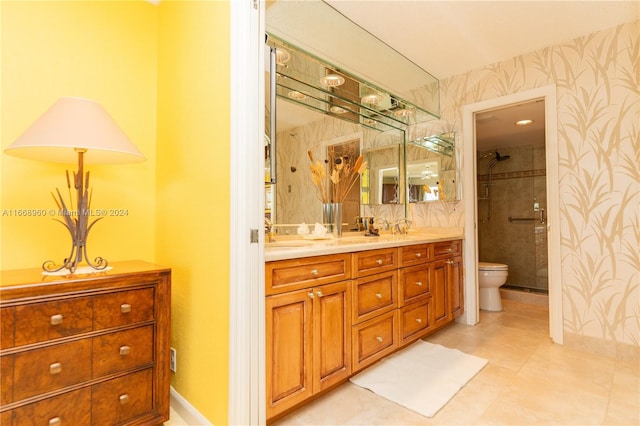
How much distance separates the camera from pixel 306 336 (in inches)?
60.3

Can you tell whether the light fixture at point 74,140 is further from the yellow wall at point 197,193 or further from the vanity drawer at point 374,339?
the vanity drawer at point 374,339

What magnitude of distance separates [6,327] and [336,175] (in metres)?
2.16

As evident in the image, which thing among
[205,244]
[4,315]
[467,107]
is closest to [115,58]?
[205,244]

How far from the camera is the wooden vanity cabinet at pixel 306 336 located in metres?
1.41

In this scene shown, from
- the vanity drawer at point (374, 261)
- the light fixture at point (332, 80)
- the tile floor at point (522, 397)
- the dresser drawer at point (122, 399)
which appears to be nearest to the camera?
the dresser drawer at point (122, 399)

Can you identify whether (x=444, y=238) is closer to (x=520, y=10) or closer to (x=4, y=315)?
(x=520, y=10)

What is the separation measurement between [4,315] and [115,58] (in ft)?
4.71

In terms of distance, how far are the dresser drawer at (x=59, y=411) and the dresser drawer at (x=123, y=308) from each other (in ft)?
0.87

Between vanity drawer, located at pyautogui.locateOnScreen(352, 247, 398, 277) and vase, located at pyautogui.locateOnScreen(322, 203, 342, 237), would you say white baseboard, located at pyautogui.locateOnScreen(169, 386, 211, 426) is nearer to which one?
vanity drawer, located at pyautogui.locateOnScreen(352, 247, 398, 277)

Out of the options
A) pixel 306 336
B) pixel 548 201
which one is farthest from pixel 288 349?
pixel 548 201

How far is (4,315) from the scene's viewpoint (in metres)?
1.10

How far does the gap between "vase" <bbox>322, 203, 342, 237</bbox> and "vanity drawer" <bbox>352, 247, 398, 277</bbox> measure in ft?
2.01

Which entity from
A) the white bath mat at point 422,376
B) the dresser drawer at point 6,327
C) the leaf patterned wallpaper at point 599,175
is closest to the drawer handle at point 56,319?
the dresser drawer at point 6,327

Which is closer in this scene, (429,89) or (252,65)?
(252,65)
